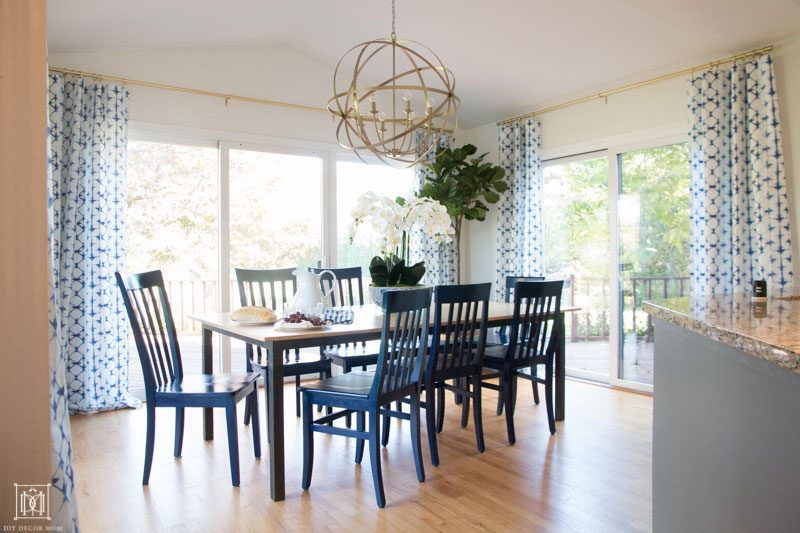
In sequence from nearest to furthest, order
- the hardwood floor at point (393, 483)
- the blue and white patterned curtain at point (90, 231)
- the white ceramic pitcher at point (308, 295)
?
the hardwood floor at point (393, 483) < the white ceramic pitcher at point (308, 295) < the blue and white patterned curtain at point (90, 231)

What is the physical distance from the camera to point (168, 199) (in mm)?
4641

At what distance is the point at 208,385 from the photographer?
2859 millimetres

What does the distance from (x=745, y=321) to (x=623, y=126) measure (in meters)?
3.59

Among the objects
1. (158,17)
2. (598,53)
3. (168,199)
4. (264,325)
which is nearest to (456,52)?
(598,53)

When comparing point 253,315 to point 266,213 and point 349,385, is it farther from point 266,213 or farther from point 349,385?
point 266,213

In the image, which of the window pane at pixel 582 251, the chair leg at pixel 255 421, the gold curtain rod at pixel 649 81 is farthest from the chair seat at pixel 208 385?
the gold curtain rod at pixel 649 81

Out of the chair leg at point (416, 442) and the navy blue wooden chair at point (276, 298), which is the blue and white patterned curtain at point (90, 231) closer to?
the navy blue wooden chair at point (276, 298)

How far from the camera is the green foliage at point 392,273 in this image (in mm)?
3402

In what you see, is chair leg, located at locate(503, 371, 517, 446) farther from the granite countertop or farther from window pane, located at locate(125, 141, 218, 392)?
window pane, located at locate(125, 141, 218, 392)

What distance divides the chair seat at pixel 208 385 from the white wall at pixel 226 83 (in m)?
2.43

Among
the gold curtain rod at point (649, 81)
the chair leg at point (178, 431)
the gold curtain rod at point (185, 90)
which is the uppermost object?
the gold curtain rod at point (185, 90)

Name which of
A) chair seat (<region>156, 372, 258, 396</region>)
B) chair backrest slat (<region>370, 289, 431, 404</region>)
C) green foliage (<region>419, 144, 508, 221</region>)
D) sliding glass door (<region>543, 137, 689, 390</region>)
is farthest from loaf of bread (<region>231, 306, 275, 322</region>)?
sliding glass door (<region>543, 137, 689, 390</region>)

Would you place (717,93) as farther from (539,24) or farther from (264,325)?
(264,325)

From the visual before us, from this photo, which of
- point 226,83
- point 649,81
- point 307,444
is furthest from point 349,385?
point 649,81
